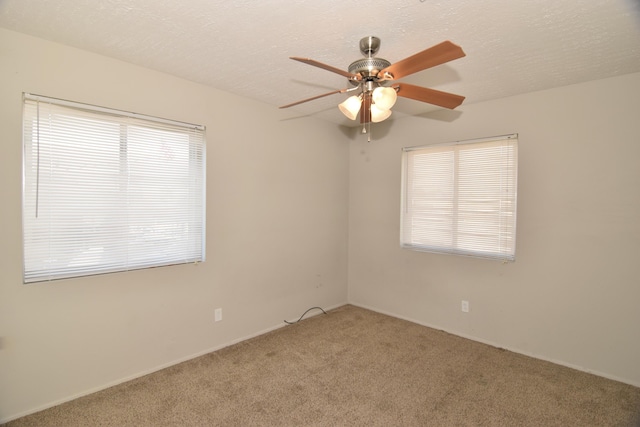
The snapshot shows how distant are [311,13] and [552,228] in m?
2.67

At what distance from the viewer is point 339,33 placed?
6.31 feet

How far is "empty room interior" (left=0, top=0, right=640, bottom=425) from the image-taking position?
186 centimetres

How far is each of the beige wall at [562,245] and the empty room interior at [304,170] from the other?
13 millimetres

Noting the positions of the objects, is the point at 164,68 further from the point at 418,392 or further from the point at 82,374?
the point at 418,392

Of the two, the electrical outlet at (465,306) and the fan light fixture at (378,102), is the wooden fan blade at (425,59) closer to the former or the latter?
the fan light fixture at (378,102)

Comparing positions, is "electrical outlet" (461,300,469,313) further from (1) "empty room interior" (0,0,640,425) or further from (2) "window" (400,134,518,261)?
(2) "window" (400,134,518,261)

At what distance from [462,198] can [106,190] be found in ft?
10.6

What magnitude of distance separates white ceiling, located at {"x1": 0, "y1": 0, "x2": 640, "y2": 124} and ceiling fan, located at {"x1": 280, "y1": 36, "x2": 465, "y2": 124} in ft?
0.85

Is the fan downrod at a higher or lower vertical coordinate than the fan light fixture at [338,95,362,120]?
higher

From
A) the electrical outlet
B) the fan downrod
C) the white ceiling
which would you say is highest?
the white ceiling

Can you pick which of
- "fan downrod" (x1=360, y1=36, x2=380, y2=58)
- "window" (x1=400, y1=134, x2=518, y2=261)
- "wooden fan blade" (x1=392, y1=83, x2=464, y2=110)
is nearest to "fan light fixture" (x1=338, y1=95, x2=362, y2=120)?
"wooden fan blade" (x1=392, y1=83, x2=464, y2=110)

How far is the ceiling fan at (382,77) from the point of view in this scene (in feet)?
4.84

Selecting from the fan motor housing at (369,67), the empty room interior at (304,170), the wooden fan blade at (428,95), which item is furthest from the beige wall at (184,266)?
the wooden fan blade at (428,95)

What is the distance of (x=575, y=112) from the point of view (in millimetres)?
2670
